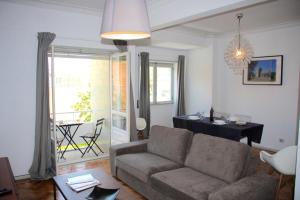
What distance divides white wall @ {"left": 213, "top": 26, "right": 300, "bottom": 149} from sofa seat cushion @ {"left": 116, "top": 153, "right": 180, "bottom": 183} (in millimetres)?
3228

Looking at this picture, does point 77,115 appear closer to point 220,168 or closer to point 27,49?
point 27,49

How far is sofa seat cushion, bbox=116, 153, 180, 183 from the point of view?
9.98 feet

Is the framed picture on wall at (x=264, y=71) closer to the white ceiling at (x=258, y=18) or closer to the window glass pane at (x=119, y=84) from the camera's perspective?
the white ceiling at (x=258, y=18)

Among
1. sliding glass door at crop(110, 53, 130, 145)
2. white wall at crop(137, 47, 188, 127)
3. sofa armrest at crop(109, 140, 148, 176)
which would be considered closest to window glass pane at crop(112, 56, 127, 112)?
sliding glass door at crop(110, 53, 130, 145)

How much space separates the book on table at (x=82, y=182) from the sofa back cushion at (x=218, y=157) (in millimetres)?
1252

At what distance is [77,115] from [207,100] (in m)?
3.73

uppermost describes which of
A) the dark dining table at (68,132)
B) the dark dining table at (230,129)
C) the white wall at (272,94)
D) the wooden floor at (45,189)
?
the white wall at (272,94)

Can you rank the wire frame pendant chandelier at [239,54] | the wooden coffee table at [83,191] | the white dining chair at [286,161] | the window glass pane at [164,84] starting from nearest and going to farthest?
1. the wooden coffee table at [83,191]
2. the white dining chair at [286,161]
3. the wire frame pendant chandelier at [239,54]
4. the window glass pane at [164,84]

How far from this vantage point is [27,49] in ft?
12.5

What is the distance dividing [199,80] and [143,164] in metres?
4.07

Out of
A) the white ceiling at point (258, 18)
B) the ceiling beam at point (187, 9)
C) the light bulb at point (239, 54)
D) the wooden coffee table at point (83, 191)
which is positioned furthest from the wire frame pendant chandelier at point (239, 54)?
the wooden coffee table at point (83, 191)

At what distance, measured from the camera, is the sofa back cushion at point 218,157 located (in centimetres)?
263

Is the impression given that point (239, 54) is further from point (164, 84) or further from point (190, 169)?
point (164, 84)

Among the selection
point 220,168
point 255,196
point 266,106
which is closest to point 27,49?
point 220,168
